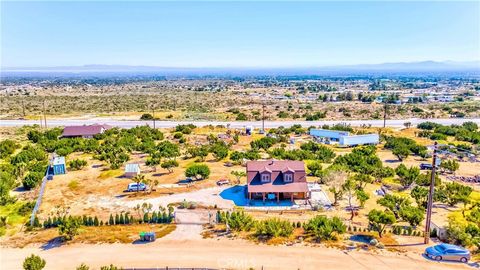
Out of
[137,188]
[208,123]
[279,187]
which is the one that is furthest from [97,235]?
[208,123]

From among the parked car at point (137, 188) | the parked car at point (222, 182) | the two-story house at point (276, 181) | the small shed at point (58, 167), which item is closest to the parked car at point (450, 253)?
the two-story house at point (276, 181)

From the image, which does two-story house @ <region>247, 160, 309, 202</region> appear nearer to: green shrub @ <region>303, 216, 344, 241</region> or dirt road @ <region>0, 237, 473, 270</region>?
green shrub @ <region>303, 216, 344, 241</region>

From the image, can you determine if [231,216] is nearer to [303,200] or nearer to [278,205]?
[278,205]

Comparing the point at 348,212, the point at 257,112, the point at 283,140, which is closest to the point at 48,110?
the point at 257,112

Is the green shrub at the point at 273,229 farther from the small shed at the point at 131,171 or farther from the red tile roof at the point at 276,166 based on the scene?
the small shed at the point at 131,171

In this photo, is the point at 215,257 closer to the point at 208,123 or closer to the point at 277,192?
the point at 277,192

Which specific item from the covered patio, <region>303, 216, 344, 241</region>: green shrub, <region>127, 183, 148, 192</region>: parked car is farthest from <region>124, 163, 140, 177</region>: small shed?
<region>303, 216, 344, 241</region>: green shrub
